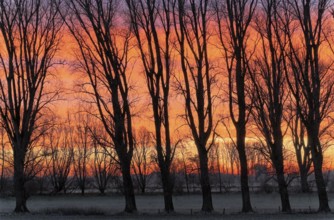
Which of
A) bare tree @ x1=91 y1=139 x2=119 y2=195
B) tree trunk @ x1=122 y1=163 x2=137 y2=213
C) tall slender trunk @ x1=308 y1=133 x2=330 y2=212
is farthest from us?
bare tree @ x1=91 y1=139 x2=119 y2=195

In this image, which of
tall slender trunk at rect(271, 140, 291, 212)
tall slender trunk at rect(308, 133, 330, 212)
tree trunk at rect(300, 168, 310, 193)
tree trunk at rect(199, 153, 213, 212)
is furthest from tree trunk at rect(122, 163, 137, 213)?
tree trunk at rect(300, 168, 310, 193)

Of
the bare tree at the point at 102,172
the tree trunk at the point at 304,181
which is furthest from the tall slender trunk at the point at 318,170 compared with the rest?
the bare tree at the point at 102,172

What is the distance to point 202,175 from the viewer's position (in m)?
31.3

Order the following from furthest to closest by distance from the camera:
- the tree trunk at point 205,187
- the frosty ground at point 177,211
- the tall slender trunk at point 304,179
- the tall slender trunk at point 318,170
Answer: the tall slender trunk at point 304,179
the tree trunk at point 205,187
the tall slender trunk at point 318,170
the frosty ground at point 177,211

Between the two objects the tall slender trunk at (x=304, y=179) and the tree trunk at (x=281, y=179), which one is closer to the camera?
the tree trunk at (x=281, y=179)

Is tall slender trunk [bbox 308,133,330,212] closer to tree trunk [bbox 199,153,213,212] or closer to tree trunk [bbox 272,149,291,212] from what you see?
tree trunk [bbox 272,149,291,212]

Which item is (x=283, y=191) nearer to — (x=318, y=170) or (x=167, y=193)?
(x=318, y=170)

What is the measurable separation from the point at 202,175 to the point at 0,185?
232ft

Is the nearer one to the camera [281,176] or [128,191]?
[281,176]

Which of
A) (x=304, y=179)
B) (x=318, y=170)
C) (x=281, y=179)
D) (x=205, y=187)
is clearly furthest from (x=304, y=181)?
(x=205, y=187)

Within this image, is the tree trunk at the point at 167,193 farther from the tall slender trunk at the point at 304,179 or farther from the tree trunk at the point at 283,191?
the tall slender trunk at the point at 304,179

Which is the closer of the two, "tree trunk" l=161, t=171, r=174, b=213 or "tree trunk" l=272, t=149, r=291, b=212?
"tree trunk" l=272, t=149, r=291, b=212

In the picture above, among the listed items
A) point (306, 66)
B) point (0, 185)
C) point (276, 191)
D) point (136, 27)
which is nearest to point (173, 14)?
point (136, 27)

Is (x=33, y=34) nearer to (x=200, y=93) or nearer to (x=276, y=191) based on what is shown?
(x=200, y=93)
